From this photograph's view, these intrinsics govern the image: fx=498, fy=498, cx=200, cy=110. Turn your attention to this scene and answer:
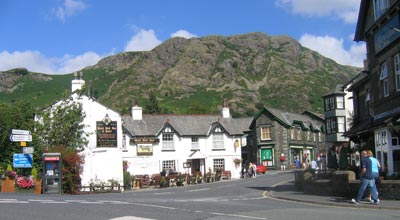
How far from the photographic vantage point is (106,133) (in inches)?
1510

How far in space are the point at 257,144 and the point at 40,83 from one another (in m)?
151

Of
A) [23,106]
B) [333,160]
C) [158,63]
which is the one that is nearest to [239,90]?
[158,63]

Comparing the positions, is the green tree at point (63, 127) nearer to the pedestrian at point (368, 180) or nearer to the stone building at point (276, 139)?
the pedestrian at point (368, 180)

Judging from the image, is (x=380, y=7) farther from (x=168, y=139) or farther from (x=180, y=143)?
(x=180, y=143)

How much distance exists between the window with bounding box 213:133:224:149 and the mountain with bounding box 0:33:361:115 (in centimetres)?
6832

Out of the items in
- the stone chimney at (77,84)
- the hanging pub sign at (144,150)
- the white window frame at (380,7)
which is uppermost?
the white window frame at (380,7)

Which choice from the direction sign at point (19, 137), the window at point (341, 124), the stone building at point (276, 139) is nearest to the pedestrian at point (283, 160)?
the stone building at point (276, 139)

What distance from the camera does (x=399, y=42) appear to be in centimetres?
2214

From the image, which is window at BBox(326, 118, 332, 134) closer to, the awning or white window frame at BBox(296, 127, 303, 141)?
white window frame at BBox(296, 127, 303, 141)

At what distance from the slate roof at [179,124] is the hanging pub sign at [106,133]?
1025cm

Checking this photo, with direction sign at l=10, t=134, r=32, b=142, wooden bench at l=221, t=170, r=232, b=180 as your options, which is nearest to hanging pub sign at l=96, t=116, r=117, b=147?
direction sign at l=10, t=134, r=32, b=142

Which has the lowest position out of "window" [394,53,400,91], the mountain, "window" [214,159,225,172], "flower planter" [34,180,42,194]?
"flower planter" [34,180,42,194]

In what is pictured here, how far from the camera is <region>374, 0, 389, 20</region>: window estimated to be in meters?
24.3

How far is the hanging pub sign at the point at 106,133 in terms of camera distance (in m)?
38.1
